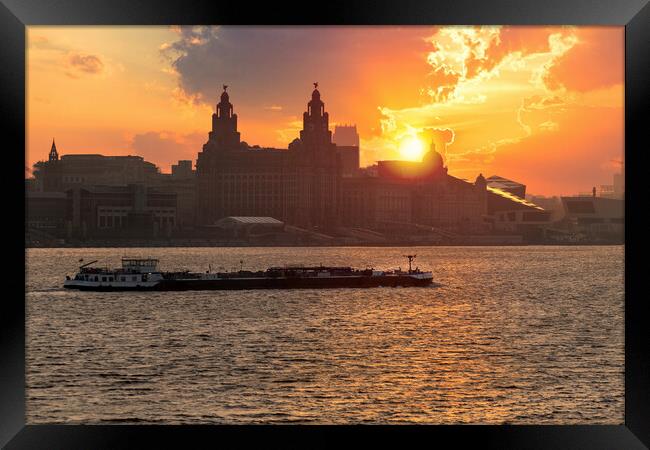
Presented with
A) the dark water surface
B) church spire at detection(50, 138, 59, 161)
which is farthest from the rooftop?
the dark water surface

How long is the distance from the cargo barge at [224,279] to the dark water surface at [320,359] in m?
1.54

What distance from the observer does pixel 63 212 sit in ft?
516

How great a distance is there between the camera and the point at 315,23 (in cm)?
785

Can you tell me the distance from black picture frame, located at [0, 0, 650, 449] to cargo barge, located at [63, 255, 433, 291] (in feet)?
177

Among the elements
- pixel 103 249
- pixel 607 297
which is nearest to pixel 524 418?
pixel 607 297

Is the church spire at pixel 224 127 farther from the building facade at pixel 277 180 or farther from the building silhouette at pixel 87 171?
the building silhouette at pixel 87 171

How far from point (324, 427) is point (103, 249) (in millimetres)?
153827

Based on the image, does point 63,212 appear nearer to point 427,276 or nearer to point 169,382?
point 427,276

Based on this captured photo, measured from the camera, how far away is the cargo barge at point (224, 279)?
203 feet

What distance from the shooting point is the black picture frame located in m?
7.46

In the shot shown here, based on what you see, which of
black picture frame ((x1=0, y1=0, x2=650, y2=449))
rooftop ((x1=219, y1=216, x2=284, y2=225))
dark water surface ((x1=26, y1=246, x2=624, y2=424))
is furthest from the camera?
rooftop ((x1=219, y1=216, x2=284, y2=225))

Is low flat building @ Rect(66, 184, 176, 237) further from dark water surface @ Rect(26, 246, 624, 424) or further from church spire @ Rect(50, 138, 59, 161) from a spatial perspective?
dark water surface @ Rect(26, 246, 624, 424)

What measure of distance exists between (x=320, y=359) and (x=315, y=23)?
2311cm

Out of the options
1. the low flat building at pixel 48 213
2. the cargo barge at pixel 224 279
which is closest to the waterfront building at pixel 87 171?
the low flat building at pixel 48 213
